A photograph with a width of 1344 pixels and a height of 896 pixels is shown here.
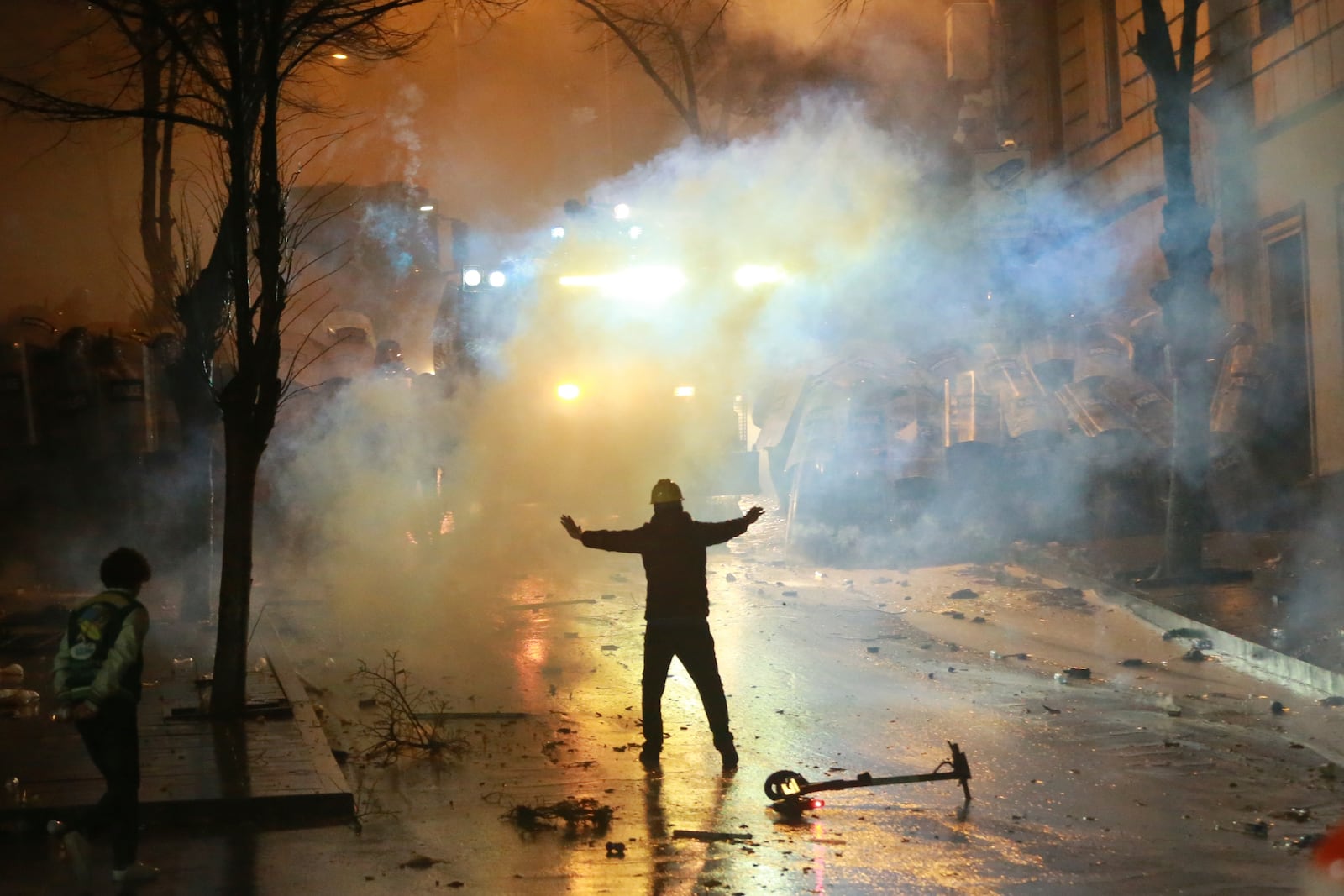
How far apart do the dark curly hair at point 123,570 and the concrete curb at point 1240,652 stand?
21.4ft

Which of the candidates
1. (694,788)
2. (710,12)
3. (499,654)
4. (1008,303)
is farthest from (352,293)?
(694,788)

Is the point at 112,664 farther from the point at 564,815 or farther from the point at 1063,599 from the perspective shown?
the point at 1063,599

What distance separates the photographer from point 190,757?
615 centimetres

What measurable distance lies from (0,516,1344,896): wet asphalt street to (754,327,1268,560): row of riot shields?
126 inches

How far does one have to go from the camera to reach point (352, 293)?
3506cm

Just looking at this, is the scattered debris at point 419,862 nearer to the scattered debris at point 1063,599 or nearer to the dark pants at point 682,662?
the dark pants at point 682,662

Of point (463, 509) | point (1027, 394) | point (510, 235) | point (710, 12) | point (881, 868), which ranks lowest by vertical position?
point (881, 868)

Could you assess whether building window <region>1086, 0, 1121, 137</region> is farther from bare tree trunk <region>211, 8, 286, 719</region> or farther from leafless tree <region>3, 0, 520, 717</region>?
bare tree trunk <region>211, 8, 286, 719</region>

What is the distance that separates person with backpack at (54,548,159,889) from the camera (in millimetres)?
4453

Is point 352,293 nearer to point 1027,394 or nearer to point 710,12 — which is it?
point 710,12

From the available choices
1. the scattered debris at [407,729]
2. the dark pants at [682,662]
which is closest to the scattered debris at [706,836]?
the dark pants at [682,662]

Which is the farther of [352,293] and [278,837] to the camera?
[352,293]

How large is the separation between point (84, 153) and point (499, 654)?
1116 cm

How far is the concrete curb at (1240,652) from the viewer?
7.37 m
